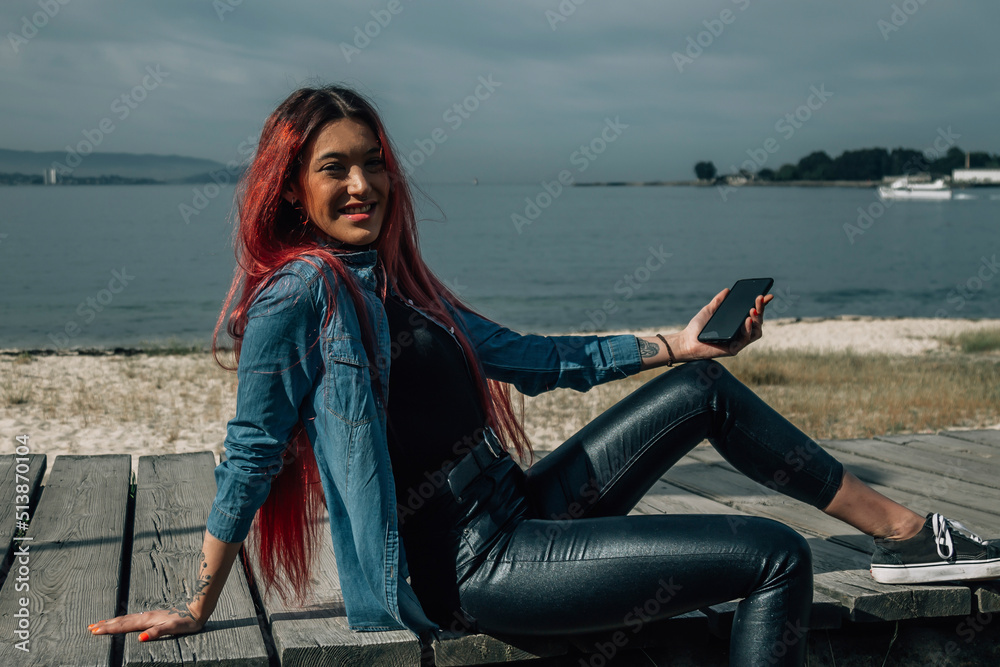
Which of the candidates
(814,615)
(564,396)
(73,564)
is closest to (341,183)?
(73,564)

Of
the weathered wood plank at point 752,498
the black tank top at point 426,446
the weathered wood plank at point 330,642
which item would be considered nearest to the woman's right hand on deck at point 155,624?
the weathered wood plank at point 330,642

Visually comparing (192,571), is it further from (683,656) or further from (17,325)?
(17,325)

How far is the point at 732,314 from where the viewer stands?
2523 millimetres

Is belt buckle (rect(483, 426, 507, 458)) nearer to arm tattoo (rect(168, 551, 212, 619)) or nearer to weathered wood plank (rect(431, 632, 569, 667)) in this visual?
weathered wood plank (rect(431, 632, 569, 667))

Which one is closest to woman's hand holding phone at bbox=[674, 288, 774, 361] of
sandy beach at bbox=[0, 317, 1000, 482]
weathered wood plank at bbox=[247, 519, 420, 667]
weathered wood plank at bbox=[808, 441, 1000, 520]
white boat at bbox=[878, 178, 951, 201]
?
weathered wood plank at bbox=[247, 519, 420, 667]

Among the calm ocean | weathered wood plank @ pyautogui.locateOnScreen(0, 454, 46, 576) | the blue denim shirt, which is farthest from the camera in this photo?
the calm ocean

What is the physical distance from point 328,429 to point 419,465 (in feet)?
0.83

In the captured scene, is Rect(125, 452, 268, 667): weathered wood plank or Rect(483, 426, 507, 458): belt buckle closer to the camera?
Rect(125, 452, 268, 667): weathered wood plank

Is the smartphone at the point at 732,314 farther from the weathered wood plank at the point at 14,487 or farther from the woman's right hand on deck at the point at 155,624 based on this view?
the weathered wood plank at the point at 14,487

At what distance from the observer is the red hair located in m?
2.09

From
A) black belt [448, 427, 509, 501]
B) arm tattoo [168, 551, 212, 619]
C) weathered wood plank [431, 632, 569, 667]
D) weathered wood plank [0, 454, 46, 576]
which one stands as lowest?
weathered wood plank [431, 632, 569, 667]

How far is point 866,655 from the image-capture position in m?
2.61

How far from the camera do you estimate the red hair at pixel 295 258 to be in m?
2.09

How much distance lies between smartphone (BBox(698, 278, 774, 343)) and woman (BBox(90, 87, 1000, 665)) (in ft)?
0.11
